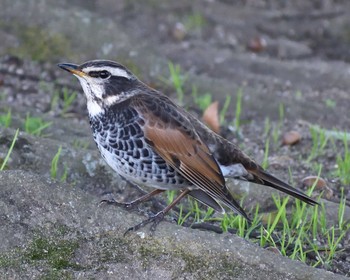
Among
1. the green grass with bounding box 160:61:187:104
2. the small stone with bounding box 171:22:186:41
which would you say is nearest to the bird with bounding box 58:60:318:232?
the green grass with bounding box 160:61:187:104

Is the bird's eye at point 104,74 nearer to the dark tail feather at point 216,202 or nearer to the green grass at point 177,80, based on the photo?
the dark tail feather at point 216,202

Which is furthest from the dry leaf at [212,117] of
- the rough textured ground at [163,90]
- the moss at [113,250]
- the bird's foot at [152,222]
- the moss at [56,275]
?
the moss at [56,275]

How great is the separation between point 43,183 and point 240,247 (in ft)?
4.61

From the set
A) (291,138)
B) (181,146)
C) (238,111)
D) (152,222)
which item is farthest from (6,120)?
(291,138)

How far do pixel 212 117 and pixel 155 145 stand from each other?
121 inches

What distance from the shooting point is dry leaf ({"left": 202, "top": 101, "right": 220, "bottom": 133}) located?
363 inches

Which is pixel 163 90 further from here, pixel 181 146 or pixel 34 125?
pixel 181 146

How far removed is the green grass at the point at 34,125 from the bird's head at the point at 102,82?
5.55ft

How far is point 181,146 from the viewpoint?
21.0 ft

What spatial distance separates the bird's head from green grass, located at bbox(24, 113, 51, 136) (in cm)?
169

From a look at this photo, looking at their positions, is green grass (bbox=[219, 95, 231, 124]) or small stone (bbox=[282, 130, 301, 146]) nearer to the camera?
small stone (bbox=[282, 130, 301, 146])

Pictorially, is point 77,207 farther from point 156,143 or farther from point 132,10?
point 132,10

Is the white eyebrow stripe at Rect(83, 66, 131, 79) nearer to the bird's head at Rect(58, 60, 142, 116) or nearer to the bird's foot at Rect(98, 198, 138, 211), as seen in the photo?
the bird's head at Rect(58, 60, 142, 116)

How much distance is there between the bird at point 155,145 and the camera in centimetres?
619
